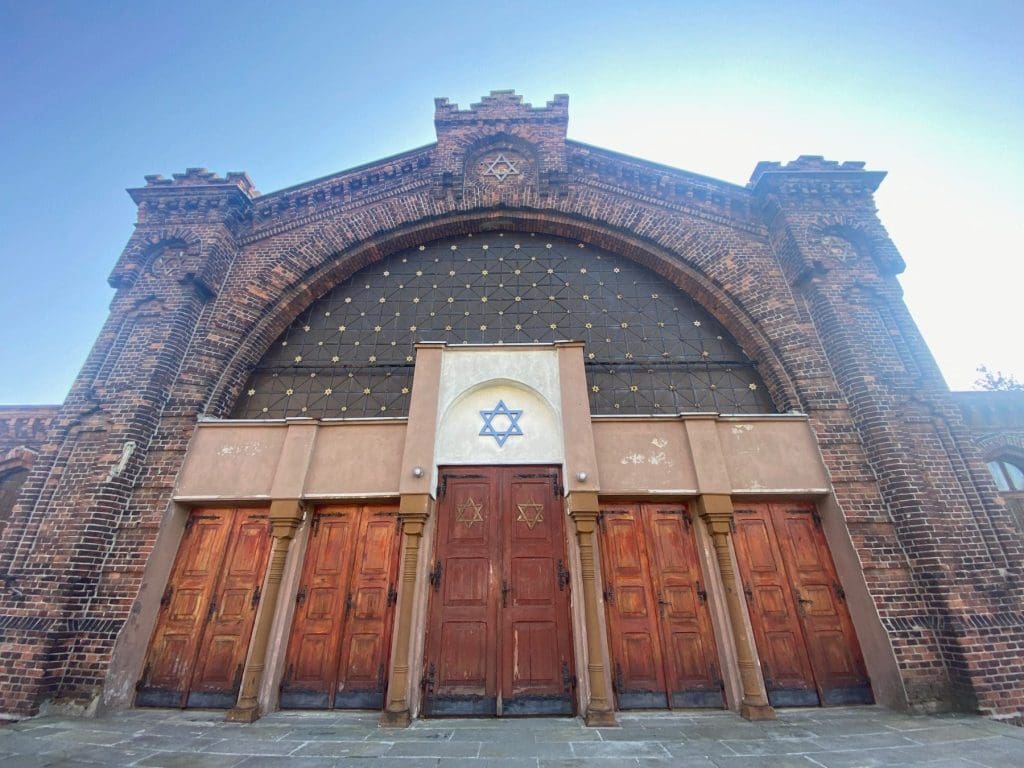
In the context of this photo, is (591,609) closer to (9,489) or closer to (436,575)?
(436,575)

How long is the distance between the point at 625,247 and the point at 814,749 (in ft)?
28.1

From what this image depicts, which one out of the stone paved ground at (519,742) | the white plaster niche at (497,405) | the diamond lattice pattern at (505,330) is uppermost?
the diamond lattice pattern at (505,330)

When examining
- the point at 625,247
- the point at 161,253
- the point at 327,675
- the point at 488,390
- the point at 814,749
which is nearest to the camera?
the point at 814,749

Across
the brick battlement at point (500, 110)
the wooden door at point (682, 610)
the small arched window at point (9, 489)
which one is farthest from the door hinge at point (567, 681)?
the brick battlement at point (500, 110)

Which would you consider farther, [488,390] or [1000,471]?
[1000,471]

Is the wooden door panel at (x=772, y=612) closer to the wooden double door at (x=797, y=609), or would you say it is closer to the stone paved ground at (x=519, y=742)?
the wooden double door at (x=797, y=609)

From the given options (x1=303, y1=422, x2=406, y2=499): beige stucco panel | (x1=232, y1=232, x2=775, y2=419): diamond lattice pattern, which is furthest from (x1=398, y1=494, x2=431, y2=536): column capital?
(x1=232, y1=232, x2=775, y2=419): diamond lattice pattern

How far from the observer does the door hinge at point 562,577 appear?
20.7ft

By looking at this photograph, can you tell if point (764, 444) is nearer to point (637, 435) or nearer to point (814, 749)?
point (637, 435)

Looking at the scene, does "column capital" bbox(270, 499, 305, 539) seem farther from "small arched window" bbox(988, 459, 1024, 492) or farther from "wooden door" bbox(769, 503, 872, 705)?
"small arched window" bbox(988, 459, 1024, 492)

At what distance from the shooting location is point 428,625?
6.17 metres

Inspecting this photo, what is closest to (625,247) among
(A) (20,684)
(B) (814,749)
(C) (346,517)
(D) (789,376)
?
(D) (789,376)

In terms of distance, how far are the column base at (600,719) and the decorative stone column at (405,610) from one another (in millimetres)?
2249

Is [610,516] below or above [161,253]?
below
